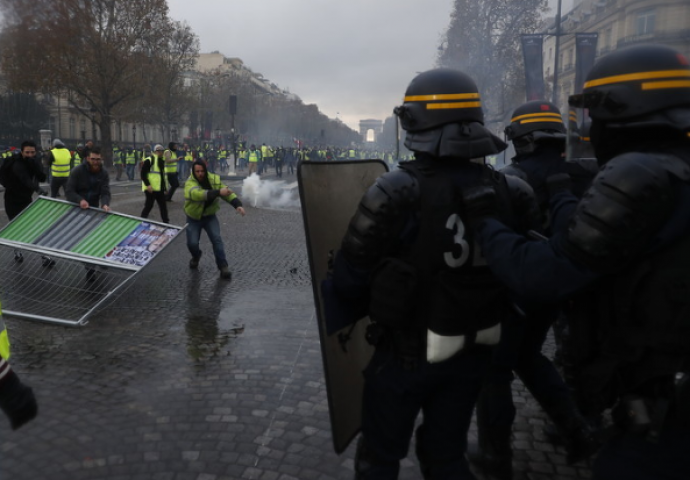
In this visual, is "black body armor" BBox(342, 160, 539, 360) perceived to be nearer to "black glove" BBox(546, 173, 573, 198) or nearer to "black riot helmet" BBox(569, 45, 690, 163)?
"black glove" BBox(546, 173, 573, 198)

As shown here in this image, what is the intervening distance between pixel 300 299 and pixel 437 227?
476cm

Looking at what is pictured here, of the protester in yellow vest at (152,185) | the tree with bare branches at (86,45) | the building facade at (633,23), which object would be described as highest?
the building facade at (633,23)

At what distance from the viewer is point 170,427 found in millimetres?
3443

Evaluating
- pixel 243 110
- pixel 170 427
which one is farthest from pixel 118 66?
pixel 243 110

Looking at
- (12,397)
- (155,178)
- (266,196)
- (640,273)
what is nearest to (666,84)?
(640,273)

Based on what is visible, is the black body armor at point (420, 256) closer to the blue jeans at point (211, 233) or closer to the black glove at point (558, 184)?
the black glove at point (558, 184)

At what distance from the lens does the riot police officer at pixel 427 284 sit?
2021 mm

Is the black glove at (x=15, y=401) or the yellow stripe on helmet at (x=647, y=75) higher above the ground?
the yellow stripe on helmet at (x=647, y=75)

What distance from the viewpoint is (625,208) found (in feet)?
4.88

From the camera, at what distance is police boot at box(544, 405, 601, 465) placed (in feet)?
9.60

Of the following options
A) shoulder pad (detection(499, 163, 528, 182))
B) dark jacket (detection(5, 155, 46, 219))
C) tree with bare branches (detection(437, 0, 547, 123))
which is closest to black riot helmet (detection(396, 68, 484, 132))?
shoulder pad (detection(499, 163, 528, 182))

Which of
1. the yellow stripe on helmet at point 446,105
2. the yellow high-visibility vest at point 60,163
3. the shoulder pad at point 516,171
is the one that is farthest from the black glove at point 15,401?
the yellow high-visibility vest at point 60,163

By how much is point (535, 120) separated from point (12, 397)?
303cm

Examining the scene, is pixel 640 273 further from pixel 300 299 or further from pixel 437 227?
pixel 300 299
